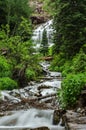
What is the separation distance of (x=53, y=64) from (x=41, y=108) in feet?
57.8

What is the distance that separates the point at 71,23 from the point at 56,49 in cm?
423

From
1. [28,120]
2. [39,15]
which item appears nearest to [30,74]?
[28,120]

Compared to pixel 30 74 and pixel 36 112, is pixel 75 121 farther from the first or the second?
pixel 30 74

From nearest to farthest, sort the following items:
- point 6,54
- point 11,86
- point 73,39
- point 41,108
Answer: point 41,108
point 11,86
point 6,54
point 73,39

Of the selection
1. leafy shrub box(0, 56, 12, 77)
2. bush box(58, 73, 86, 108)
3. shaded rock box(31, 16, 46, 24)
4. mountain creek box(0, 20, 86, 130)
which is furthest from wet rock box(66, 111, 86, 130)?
shaded rock box(31, 16, 46, 24)

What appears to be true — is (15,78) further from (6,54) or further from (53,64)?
(53,64)

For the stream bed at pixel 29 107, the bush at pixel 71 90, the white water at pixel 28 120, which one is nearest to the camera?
the white water at pixel 28 120

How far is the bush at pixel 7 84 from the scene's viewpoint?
21.0m

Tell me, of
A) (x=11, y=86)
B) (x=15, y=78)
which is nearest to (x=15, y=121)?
(x=11, y=86)

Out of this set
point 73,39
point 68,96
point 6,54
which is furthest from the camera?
point 73,39

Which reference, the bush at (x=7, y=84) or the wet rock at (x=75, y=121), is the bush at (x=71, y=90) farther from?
the bush at (x=7, y=84)

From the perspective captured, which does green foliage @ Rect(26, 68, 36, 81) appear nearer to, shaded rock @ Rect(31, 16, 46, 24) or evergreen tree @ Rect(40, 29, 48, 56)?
evergreen tree @ Rect(40, 29, 48, 56)

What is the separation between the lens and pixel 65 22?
1184 inches

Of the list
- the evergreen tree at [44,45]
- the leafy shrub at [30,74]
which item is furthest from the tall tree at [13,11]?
the leafy shrub at [30,74]
